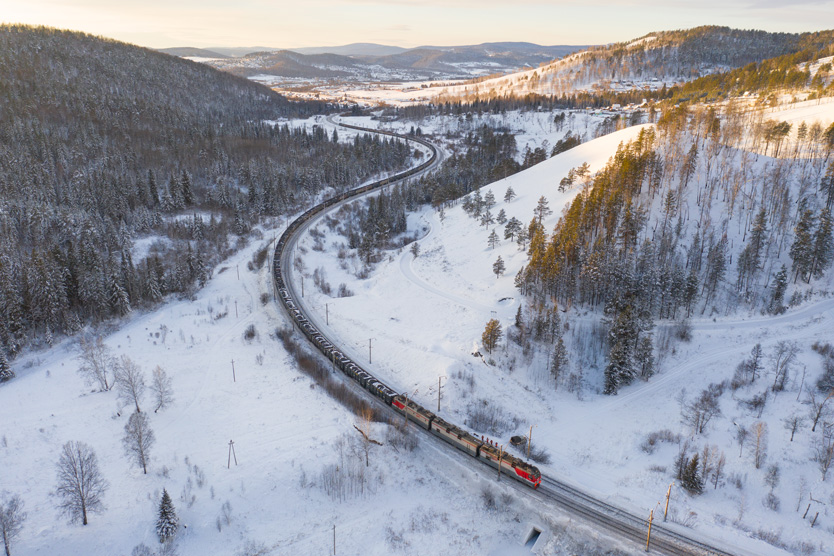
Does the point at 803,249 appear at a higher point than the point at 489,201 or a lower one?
higher

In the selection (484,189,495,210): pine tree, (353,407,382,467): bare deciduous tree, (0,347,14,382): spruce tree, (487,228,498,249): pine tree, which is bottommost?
(0,347,14,382): spruce tree

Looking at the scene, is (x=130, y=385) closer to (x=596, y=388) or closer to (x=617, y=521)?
(x=617, y=521)

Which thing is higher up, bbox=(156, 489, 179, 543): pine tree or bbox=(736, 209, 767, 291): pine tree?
bbox=(736, 209, 767, 291): pine tree

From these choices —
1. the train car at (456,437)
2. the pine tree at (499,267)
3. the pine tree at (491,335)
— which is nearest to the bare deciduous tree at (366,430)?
the train car at (456,437)

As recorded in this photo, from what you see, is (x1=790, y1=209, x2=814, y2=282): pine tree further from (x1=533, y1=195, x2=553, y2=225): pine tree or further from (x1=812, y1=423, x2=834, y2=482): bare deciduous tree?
(x1=533, y1=195, x2=553, y2=225): pine tree

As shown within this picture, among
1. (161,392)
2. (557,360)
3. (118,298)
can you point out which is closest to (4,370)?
(118,298)

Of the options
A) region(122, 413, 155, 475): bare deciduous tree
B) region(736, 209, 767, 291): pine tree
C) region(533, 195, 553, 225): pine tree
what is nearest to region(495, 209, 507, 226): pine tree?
region(533, 195, 553, 225): pine tree
